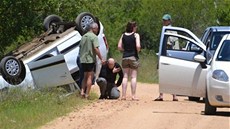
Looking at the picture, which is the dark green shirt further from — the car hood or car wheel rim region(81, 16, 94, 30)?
the car hood

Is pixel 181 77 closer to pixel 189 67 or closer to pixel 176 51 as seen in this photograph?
pixel 189 67

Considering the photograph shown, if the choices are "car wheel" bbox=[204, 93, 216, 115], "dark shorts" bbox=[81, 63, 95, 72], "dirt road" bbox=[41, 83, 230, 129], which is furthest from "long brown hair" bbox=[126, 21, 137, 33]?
"car wheel" bbox=[204, 93, 216, 115]

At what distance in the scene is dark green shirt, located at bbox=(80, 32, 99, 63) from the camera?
17.2 m

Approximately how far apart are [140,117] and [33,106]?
8.64ft

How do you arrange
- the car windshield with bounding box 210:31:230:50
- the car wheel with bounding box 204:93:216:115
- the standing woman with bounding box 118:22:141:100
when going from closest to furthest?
the car wheel with bounding box 204:93:216:115 → the standing woman with bounding box 118:22:141:100 → the car windshield with bounding box 210:31:230:50

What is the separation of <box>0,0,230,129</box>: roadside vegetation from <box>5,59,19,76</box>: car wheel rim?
0.98 metres

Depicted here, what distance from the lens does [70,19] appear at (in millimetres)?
24906

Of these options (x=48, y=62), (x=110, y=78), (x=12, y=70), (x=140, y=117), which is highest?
(x=48, y=62)

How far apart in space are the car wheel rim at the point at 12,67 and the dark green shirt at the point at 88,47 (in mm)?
1574

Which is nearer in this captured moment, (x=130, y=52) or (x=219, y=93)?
(x=219, y=93)

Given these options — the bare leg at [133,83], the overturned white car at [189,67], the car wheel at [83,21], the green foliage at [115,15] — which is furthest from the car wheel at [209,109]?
the green foliage at [115,15]

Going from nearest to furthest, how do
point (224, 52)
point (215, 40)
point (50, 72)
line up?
point (224, 52), point (50, 72), point (215, 40)

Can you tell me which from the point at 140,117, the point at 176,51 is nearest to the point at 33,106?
the point at 140,117

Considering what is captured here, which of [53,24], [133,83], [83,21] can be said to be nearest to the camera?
[133,83]
